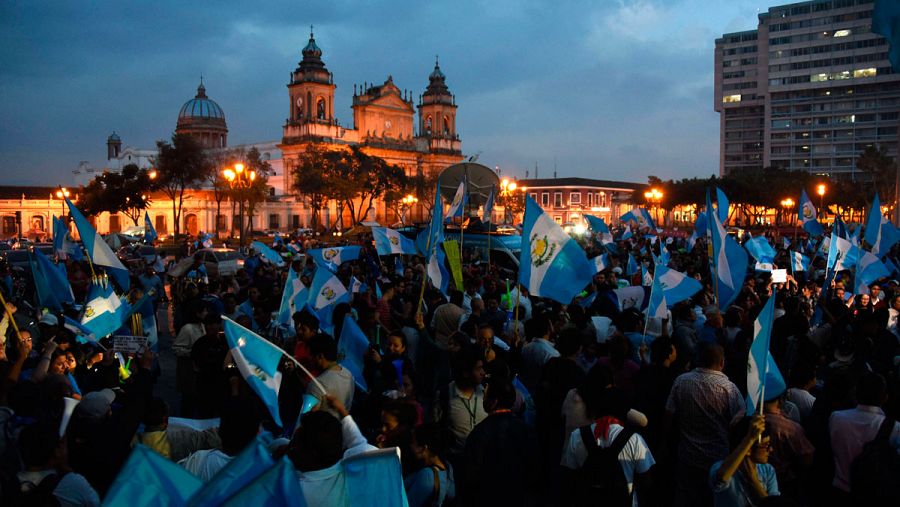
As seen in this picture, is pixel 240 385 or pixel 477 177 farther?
pixel 477 177

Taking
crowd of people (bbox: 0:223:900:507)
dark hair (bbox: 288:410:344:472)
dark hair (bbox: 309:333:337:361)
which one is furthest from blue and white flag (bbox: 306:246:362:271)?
dark hair (bbox: 288:410:344:472)

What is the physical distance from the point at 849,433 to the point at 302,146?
251ft

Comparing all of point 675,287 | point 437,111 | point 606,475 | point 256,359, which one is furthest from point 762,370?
point 437,111

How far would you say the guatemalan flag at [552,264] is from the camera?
8.10 metres

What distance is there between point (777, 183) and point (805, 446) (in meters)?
67.7

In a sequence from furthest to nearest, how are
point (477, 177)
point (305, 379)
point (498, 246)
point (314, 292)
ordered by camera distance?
point (477, 177) < point (498, 246) < point (314, 292) < point (305, 379)

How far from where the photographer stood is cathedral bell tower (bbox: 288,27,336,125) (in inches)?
3132

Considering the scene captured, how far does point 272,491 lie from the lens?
8.81 ft

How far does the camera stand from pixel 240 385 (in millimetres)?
5934

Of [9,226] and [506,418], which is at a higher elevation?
[9,226]

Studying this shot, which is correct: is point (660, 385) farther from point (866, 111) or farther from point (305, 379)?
point (866, 111)

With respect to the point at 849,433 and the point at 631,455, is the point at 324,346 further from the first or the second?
the point at 849,433

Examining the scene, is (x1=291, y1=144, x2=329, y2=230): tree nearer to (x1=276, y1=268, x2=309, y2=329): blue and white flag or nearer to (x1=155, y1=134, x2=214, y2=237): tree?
(x1=155, y1=134, x2=214, y2=237): tree

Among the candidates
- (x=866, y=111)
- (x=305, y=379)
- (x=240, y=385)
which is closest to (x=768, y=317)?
(x=305, y=379)
